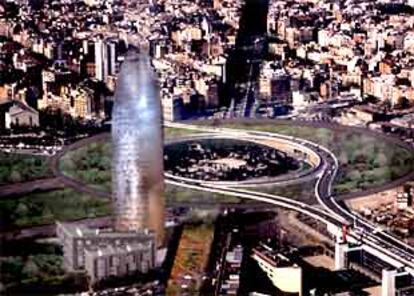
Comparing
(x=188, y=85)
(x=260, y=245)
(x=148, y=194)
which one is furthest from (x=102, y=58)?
(x=260, y=245)

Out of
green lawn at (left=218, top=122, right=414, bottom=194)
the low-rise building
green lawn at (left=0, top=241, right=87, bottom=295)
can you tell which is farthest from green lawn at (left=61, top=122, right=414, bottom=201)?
green lawn at (left=0, top=241, right=87, bottom=295)

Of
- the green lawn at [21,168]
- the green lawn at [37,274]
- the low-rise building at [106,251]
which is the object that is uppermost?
the green lawn at [21,168]

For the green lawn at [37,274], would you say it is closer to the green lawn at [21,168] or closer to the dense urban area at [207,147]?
the dense urban area at [207,147]

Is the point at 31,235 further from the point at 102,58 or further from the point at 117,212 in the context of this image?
the point at 102,58

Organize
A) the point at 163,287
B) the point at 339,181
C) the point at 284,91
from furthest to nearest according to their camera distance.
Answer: the point at 284,91, the point at 339,181, the point at 163,287

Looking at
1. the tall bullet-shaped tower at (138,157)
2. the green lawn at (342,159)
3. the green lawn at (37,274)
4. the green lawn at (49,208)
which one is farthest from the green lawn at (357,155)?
the green lawn at (37,274)
